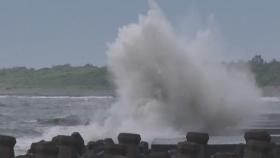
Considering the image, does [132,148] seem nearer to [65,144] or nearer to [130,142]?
[130,142]

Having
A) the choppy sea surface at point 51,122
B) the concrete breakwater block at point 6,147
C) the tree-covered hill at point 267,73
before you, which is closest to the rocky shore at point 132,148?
the concrete breakwater block at point 6,147

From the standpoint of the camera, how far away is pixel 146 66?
3881cm

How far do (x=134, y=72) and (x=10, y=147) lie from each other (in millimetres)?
28410

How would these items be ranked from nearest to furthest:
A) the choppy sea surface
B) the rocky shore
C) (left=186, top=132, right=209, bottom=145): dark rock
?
the rocky shore < (left=186, top=132, right=209, bottom=145): dark rock < the choppy sea surface

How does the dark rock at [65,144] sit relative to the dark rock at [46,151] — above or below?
above

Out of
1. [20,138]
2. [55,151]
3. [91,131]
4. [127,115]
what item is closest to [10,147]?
[55,151]

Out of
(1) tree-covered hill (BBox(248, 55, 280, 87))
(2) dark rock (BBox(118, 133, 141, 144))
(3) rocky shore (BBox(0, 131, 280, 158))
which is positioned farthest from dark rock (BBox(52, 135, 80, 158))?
(1) tree-covered hill (BBox(248, 55, 280, 87))

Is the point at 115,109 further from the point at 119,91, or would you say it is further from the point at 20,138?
the point at 20,138

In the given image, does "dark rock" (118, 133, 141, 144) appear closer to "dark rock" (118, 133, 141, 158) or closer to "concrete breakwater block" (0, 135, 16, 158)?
"dark rock" (118, 133, 141, 158)

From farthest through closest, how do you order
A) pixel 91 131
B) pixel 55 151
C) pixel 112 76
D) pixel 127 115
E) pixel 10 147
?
pixel 112 76, pixel 127 115, pixel 91 131, pixel 10 147, pixel 55 151

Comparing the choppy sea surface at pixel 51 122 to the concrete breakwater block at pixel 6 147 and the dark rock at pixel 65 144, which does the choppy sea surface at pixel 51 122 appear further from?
the concrete breakwater block at pixel 6 147

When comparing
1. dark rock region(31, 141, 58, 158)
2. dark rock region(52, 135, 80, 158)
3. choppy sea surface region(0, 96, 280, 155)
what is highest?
choppy sea surface region(0, 96, 280, 155)

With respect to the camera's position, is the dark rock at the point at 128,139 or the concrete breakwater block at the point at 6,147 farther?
the dark rock at the point at 128,139

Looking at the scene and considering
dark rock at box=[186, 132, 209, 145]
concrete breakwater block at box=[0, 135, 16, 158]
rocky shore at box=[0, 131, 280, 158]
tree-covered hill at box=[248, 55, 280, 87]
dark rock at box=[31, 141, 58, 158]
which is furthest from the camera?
tree-covered hill at box=[248, 55, 280, 87]
